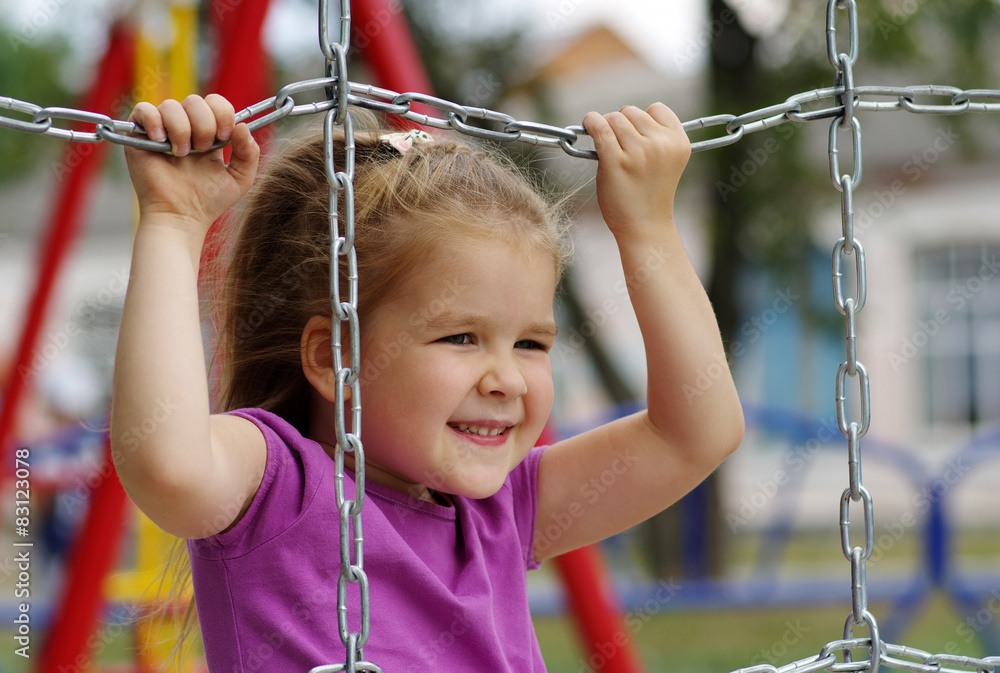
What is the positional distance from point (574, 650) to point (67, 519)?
3189 millimetres

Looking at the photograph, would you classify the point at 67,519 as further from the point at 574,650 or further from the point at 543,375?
the point at 543,375

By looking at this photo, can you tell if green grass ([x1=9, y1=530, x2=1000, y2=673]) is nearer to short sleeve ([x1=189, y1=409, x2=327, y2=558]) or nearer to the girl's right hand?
short sleeve ([x1=189, y1=409, x2=327, y2=558])

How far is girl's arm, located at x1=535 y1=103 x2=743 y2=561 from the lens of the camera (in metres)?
1.21

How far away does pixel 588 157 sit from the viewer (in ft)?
3.81

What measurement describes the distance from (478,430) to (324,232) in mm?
311

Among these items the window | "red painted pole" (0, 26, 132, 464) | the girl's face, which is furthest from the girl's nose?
the window

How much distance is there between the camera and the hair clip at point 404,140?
1.32 m

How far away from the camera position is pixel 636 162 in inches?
47.4

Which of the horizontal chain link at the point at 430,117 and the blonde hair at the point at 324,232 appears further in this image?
the blonde hair at the point at 324,232

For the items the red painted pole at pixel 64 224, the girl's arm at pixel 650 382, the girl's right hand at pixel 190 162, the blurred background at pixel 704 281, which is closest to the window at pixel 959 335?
the blurred background at pixel 704 281

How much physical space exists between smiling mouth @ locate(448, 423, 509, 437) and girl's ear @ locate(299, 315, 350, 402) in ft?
0.52

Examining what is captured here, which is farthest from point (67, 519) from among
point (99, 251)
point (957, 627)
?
point (99, 251)

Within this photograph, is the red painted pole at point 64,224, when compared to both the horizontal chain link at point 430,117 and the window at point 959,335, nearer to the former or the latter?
the horizontal chain link at point 430,117

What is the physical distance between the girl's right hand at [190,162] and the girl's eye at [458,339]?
28 cm
